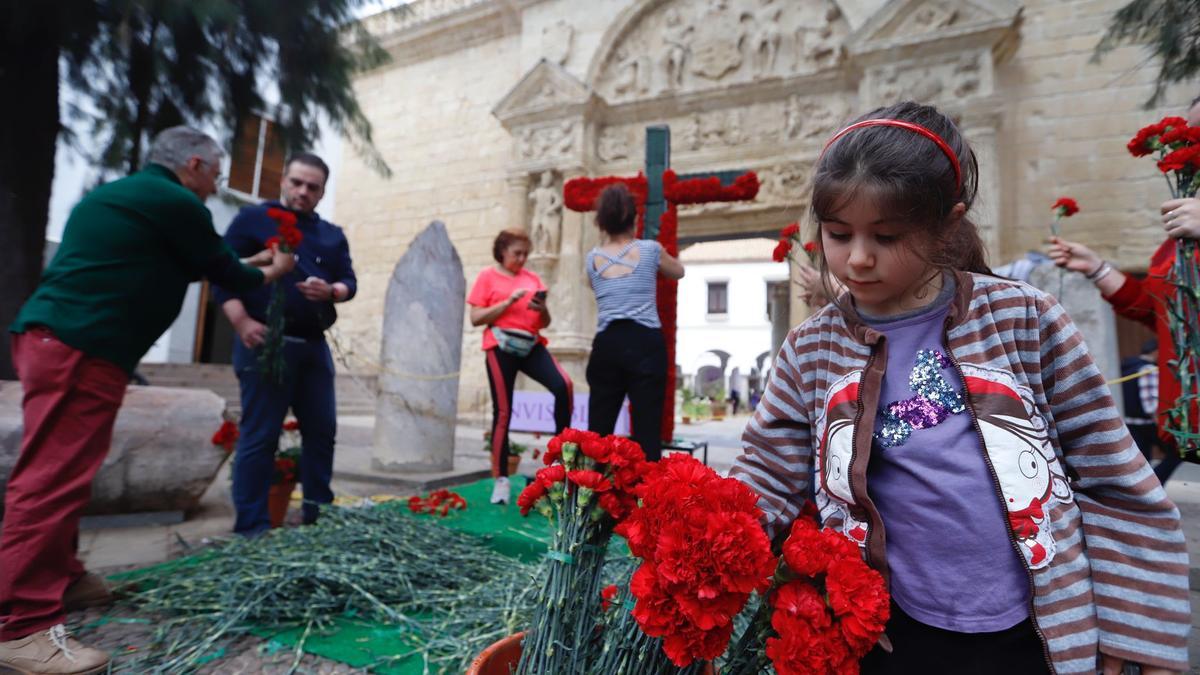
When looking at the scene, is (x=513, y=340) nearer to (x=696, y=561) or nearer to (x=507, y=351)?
(x=507, y=351)

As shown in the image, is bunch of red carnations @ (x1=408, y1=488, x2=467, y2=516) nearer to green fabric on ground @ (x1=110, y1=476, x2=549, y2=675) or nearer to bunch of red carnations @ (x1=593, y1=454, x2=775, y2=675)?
green fabric on ground @ (x1=110, y1=476, x2=549, y2=675)

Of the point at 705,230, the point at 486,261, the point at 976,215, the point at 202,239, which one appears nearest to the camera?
the point at 976,215

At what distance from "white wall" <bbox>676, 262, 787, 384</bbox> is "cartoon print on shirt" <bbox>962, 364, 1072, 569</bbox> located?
27.8m

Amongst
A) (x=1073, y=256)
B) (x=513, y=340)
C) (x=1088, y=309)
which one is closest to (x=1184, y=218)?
(x=1073, y=256)

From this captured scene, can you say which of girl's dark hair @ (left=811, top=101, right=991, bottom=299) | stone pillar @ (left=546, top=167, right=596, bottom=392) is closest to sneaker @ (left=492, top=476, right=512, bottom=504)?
girl's dark hair @ (left=811, top=101, right=991, bottom=299)

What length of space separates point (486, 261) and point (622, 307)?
7762mm

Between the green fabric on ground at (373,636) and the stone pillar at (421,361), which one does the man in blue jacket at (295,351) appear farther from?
the stone pillar at (421,361)

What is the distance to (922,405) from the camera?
3.14ft

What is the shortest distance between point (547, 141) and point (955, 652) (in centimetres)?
950

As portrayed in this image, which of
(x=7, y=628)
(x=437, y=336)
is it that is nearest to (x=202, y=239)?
(x=7, y=628)

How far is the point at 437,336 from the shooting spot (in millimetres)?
4949

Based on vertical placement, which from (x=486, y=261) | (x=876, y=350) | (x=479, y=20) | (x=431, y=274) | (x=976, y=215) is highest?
(x=479, y=20)

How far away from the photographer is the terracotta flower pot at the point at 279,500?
317 cm

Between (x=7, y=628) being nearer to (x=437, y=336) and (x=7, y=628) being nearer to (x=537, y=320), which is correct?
(x=537, y=320)
